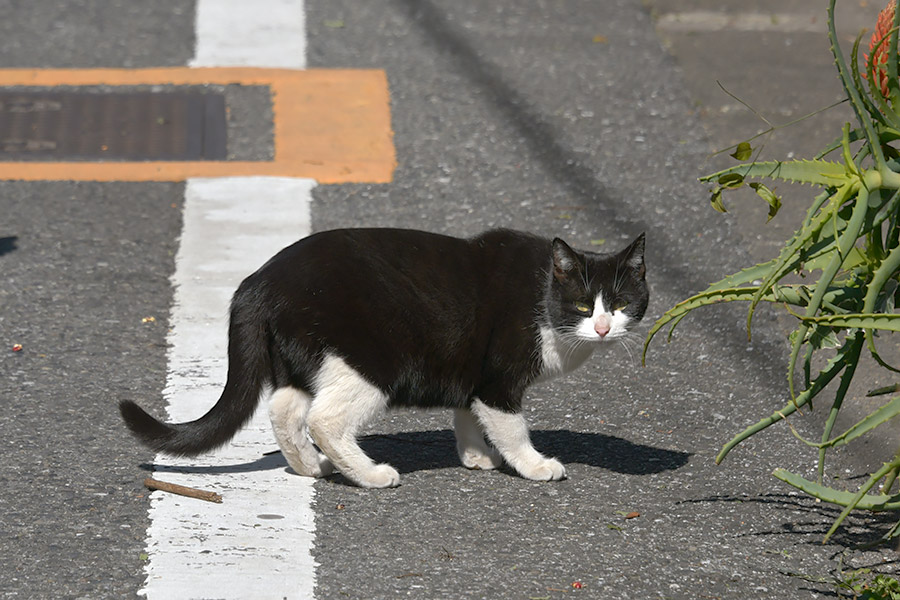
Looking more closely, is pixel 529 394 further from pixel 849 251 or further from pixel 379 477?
pixel 849 251

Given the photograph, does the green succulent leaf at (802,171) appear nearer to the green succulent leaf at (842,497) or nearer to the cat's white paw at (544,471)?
the green succulent leaf at (842,497)

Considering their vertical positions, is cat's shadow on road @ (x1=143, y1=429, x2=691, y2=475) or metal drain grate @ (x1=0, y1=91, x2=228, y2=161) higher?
metal drain grate @ (x1=0, y1=91, x2=228, y2=161)

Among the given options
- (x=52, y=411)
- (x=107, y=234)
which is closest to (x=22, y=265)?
(x=107, y=234)

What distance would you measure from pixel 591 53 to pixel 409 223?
2795 mm

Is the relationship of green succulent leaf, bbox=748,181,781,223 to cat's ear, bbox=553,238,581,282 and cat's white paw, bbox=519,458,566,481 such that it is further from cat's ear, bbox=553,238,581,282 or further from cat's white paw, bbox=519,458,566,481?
cat's white paw, bbox=519,458,566,481

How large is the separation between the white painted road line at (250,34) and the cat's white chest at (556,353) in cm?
442

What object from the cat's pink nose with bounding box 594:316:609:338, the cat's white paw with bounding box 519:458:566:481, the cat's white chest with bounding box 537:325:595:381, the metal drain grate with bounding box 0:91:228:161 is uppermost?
the cat's pink nose with bounding box 594:316:609:338

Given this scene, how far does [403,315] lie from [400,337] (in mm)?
77

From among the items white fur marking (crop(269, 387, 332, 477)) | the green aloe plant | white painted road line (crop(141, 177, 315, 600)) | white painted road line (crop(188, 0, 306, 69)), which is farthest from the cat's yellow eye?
white painted road line (crop(188, 0, 306, 69))

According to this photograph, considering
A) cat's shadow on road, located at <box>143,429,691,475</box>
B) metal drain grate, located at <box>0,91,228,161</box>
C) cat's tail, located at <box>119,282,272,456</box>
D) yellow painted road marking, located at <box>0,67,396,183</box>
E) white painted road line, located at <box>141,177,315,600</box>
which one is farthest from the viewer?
metal drain grate, located at <box>0,91,228,161</box>

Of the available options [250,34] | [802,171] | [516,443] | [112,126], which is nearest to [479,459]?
[516,443]

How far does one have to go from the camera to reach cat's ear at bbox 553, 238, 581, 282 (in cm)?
438

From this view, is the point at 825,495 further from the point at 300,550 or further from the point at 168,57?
the point at 168,57

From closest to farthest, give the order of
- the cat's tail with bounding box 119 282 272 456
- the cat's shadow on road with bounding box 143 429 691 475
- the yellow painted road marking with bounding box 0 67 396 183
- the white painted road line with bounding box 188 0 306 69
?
the cat's tail with bounding box 119 282 272 456 → the cat's shadow on road with bounding box 143 429 691 475 → the yellow painted road marking with bounding box 0 67 396 183 → the white painted road line with bounding box 188 0 306 69
